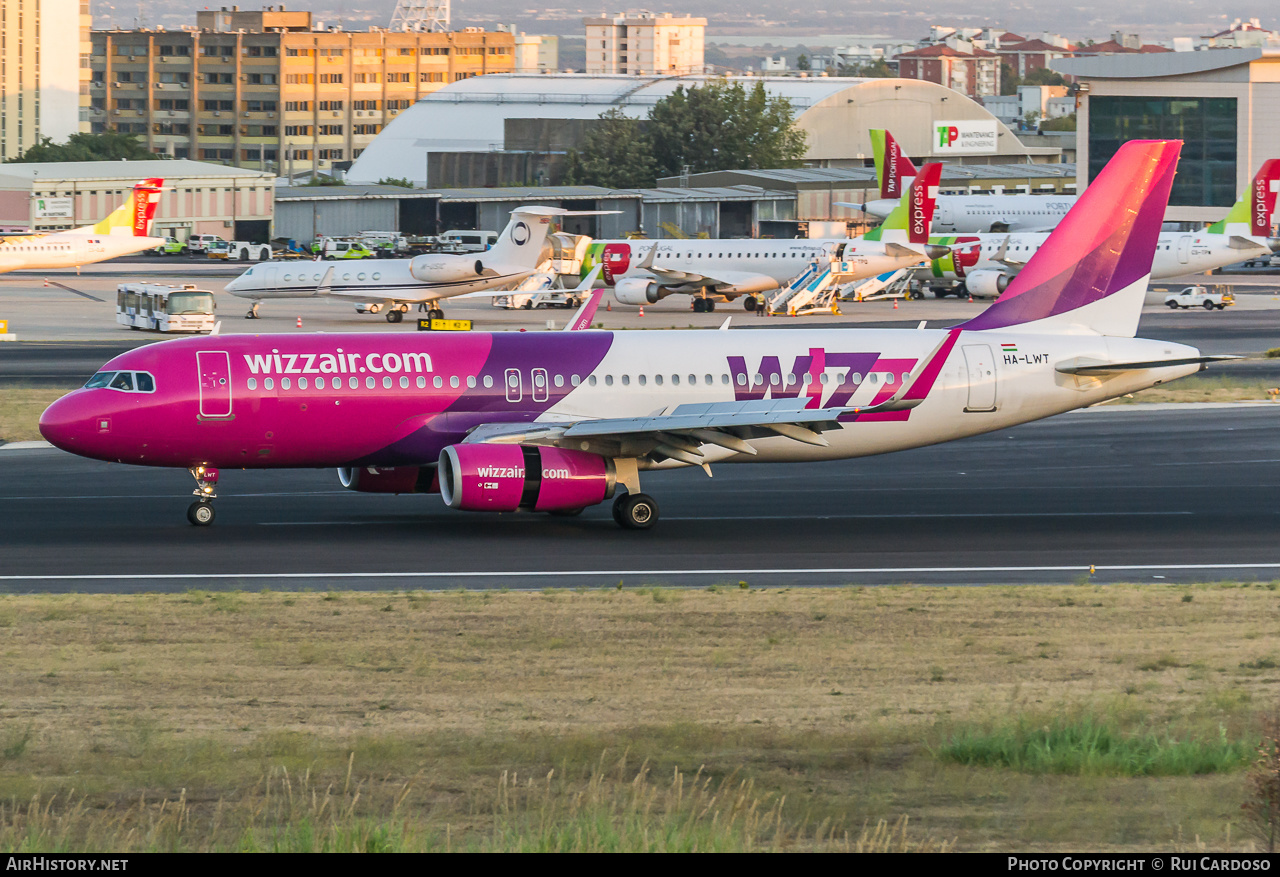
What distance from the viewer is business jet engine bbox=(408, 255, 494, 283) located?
280 ft

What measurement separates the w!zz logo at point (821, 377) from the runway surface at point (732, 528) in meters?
2.49

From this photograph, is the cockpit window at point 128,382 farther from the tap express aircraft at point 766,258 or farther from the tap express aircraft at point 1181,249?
the tap express aircraft at point 1181,249

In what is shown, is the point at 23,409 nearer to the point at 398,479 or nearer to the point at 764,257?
the point at 398,479

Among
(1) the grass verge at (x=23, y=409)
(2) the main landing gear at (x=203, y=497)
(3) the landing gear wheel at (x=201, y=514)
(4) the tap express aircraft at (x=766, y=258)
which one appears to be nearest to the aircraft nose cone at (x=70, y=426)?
(2) the main landing gear at (x=203, y=497)

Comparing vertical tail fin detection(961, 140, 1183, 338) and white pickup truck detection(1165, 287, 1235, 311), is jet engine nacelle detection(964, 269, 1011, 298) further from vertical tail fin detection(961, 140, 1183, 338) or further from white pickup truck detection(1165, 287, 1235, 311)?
vertical tail fin detection(961, 140, 1183, 338)

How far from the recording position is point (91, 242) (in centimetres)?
10631

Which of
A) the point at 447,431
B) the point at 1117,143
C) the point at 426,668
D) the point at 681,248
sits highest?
the point at 1117,143

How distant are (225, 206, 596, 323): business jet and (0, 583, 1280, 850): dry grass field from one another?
62.6 meters

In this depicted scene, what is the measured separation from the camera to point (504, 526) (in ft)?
105

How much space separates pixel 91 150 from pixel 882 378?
16666 centimetres
